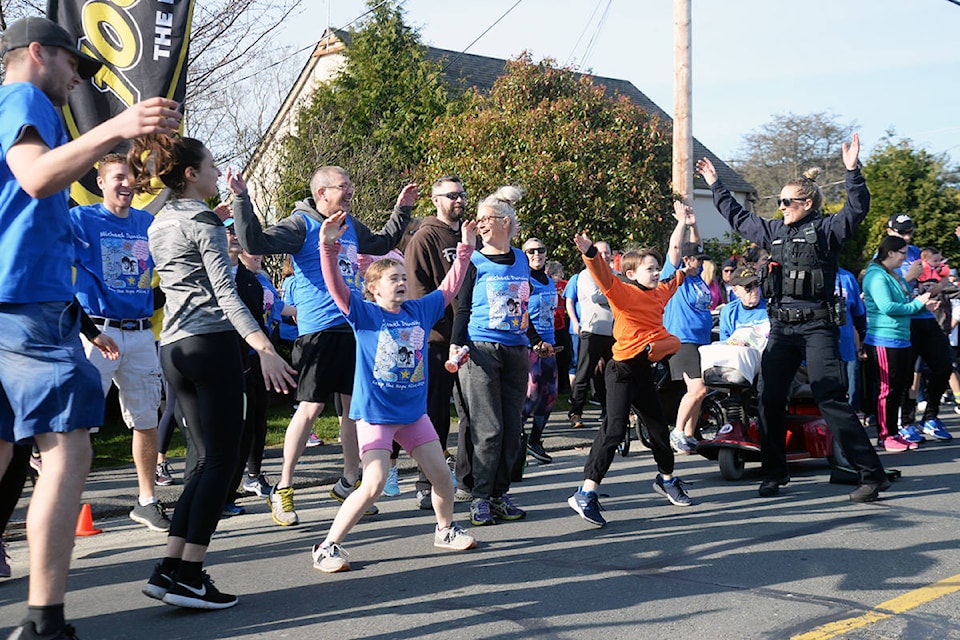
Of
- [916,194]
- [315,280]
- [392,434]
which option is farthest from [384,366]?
[916,194]

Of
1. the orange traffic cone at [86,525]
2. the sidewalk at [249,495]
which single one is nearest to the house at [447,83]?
the sidewalk at [249,495]

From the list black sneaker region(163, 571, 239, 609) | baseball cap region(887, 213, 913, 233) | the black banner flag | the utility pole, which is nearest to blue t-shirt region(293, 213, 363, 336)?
black sneaker region(163, 571, 239, 609)

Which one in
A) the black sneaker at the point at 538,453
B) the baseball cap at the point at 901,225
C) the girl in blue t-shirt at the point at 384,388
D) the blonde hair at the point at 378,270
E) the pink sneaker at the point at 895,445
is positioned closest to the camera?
the girl in blue t-shirt at the point at 384,388

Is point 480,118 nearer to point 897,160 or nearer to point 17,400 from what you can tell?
point 897,160

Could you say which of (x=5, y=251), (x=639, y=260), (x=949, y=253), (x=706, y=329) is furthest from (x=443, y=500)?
(x=949, y=253)

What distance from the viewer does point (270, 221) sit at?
22.2m

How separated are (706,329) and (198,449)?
6.49 m

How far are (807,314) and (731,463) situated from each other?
59.3 inches

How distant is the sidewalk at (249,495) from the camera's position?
283 inches

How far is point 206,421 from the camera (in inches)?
181

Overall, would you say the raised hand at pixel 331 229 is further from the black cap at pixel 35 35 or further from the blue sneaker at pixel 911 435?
the blue sneaker at pixel 911 435

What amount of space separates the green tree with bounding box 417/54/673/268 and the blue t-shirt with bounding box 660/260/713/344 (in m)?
7.88

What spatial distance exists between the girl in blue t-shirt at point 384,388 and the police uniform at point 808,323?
3.10m

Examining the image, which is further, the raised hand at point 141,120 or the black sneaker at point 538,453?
the black sneaker at point 538,453
